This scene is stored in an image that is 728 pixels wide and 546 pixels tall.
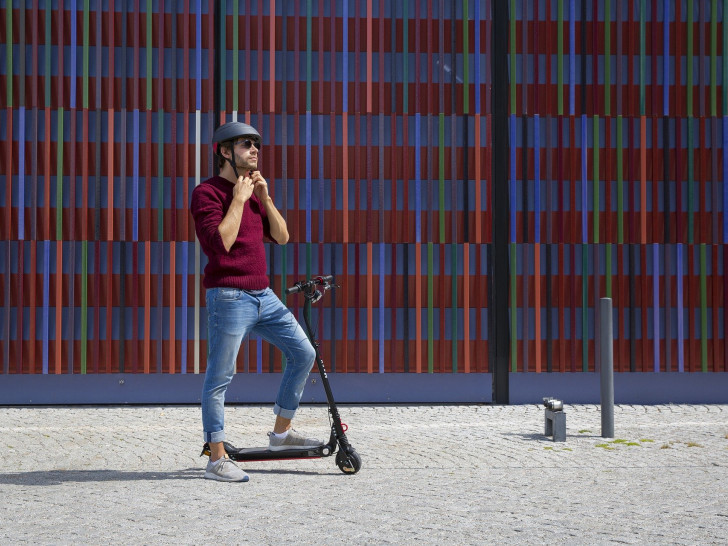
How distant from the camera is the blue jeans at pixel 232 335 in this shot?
272 inches

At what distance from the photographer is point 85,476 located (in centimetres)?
709

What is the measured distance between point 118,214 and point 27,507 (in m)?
6.28

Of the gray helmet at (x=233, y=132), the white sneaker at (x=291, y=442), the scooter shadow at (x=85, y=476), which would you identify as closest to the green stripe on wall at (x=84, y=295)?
the scooter shadow at (x=85, y=476)

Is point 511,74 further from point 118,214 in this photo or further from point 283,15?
point 118,214

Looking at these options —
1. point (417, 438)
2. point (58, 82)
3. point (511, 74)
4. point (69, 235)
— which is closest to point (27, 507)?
point (417, 438)

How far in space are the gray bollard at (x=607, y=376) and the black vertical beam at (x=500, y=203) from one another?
280 centimetres

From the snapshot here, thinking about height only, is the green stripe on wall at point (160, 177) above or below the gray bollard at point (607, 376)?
above

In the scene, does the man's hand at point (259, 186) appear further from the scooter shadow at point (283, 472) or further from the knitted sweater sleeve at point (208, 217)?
the scooter shadow at point (283, 472)

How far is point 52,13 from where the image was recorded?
38.7 feet

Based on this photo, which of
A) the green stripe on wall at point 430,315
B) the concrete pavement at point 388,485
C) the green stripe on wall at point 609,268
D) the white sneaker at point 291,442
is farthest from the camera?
the green stripe on wall at point 609,268

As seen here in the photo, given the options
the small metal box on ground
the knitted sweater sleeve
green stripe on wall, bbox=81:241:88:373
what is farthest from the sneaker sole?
green stripe on wall, bbox=81:241:88:373

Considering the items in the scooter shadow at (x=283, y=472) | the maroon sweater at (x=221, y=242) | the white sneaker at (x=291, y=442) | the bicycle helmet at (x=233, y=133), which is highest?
the bicycle helmet at (x=233, y=133)

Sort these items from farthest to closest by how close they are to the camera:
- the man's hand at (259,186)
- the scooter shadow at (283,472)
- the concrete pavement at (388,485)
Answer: the scooter shadow at (283,472) < the man's hand at (259,186) < the concrete pavement at (388,485)

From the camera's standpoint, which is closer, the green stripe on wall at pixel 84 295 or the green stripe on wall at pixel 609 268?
the green stripe on wall at pixel 84 295
